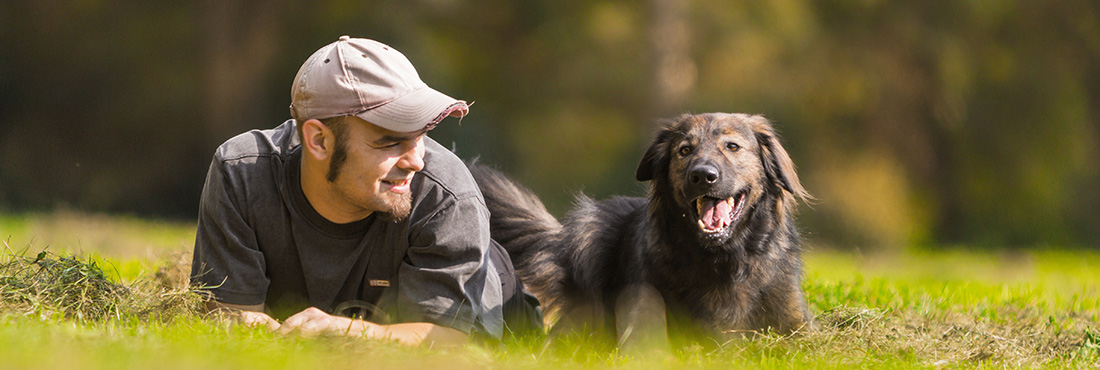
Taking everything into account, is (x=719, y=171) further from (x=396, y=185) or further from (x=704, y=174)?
(x=396, y=185)

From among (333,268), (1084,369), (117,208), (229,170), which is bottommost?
(117,208)

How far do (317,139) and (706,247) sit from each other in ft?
6.20

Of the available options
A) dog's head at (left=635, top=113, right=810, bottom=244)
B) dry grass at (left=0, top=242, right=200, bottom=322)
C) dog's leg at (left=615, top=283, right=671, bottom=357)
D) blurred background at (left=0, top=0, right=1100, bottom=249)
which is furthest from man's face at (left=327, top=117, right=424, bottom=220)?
blurred background at (left=0, top=0, right=1100, bottom=249)

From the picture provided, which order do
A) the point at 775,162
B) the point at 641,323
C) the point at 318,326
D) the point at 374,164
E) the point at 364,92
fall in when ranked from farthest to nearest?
the point at 775,162 < the point at 641,323 < the point at 374,164 < the point at 364,92 < the point at 318,326

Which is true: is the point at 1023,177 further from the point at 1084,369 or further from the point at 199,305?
the point at 199,305

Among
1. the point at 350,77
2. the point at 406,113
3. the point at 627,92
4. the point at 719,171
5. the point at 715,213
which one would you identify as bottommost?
the point at 627,92

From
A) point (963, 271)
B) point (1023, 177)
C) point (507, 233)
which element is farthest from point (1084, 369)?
point (1023, 177)

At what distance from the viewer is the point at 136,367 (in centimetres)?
256

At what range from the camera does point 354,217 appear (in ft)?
12.8

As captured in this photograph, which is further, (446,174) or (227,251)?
(446,174)

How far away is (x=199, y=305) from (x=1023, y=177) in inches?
533

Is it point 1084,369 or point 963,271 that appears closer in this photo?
point 1084,369

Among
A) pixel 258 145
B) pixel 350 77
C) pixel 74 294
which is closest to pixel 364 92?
pixel 350 77

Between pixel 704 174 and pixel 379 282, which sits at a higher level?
pixel 704 174
